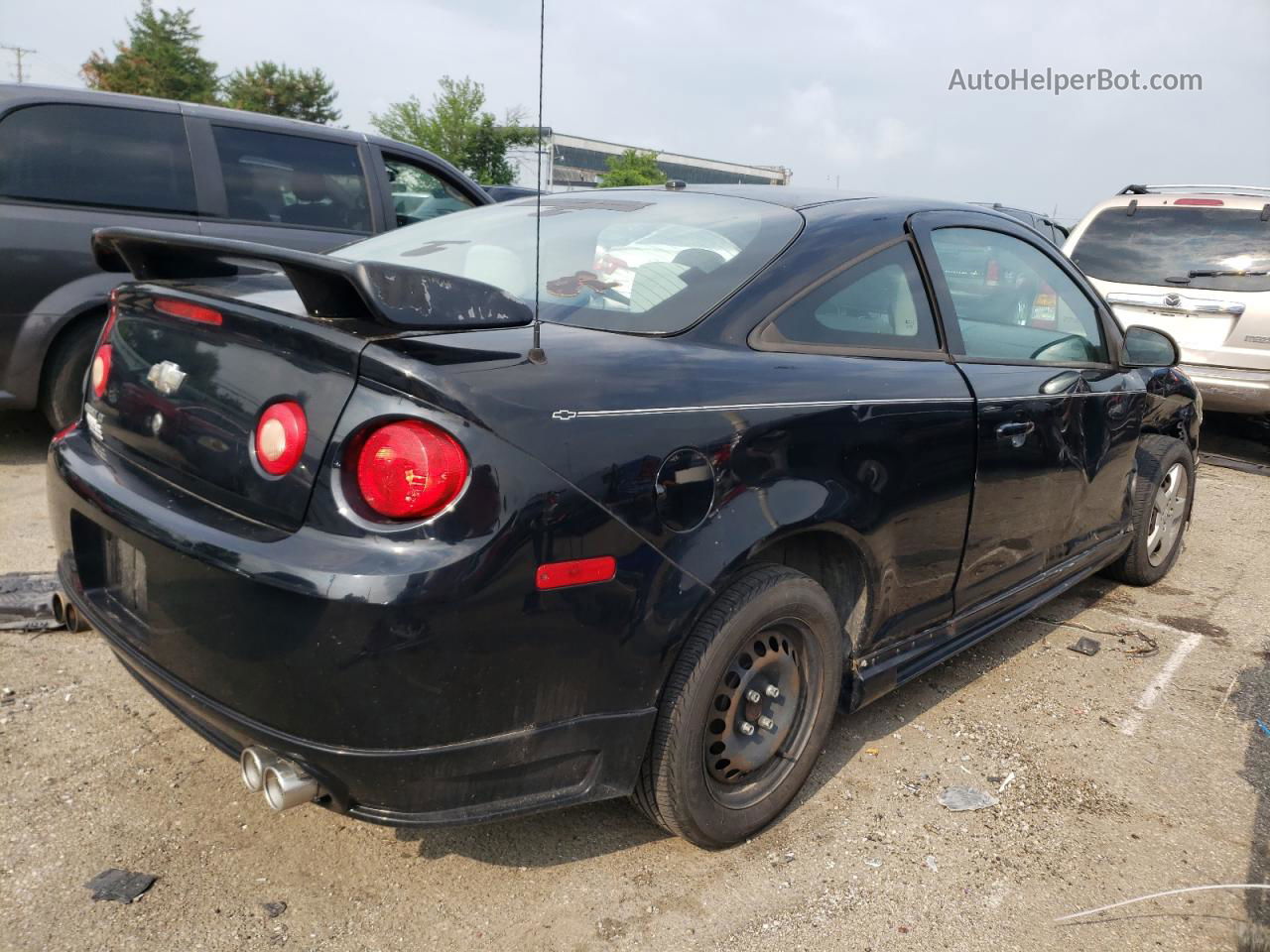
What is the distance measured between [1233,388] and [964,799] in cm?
540

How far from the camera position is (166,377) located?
2131 mm

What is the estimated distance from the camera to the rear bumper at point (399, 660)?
1.71 m

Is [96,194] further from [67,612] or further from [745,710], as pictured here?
[745,710]

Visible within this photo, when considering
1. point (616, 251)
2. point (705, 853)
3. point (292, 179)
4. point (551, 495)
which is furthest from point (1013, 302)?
point (292, 179)

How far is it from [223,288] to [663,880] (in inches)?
66.5

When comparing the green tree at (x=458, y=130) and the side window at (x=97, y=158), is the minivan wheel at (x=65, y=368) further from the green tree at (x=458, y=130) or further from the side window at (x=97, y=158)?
the green tree at (x=458, y=130)

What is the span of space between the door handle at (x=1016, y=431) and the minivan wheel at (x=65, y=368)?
167 inches

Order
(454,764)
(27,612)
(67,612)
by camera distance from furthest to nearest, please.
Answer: (27,612)
(67,612)
(454,764)

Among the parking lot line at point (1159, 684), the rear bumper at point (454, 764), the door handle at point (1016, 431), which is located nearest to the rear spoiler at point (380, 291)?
the rear bumper at point (454, 764)

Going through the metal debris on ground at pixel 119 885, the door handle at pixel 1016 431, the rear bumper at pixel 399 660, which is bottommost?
the metal debris on ground at pixel 119 885

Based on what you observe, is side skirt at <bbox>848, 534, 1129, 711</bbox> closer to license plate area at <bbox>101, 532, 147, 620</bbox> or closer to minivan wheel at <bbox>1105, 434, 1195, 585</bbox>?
minivan wheel at <bbox>1105, 434, 1195, 585</bbox>

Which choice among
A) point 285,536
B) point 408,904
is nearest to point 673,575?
point 285,536

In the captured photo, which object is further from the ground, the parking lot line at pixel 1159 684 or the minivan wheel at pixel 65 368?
the minivan wheel at pixel 65 368

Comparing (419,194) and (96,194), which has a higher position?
(419,194)
